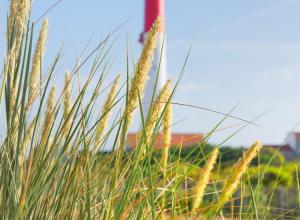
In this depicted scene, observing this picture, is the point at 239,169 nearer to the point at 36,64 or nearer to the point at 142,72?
the point at 142,72

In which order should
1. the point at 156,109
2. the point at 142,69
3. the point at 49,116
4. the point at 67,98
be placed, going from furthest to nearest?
the point at 67,98, the point at 49,116, the point at 156,109, the point at 142,69

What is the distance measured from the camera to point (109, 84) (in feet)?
6.15

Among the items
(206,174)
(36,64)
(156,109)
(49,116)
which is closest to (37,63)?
(36,64)

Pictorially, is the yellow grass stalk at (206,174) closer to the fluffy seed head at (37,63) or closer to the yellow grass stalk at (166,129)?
the yellow grass stalk at (166,129)

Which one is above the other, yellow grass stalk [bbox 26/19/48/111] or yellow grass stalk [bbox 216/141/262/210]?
yellow grass stalk [bbox 26/19/48/111]

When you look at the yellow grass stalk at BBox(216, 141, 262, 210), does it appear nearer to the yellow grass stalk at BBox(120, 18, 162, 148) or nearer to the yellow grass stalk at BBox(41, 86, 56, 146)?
the yellow grass stalk at BBox(120, 18, 162, 148)

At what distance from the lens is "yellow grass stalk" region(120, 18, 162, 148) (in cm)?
145

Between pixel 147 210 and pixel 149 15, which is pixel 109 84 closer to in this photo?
pixel 147 210

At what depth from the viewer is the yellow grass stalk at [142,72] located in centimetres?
145

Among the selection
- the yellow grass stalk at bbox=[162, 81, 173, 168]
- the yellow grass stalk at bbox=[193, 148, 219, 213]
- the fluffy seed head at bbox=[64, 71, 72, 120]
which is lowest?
the yellow grass stalk at bbox=[193, 148, 219, 213]

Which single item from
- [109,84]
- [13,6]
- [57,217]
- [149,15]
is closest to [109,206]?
[57,217]

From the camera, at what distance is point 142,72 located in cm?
147

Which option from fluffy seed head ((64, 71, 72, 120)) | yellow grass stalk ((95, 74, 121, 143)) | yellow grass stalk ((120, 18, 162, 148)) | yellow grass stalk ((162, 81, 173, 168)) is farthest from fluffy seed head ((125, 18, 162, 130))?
fluffy seed head ((64, 71, 72, 120))

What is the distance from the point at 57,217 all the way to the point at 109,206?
0.17m
